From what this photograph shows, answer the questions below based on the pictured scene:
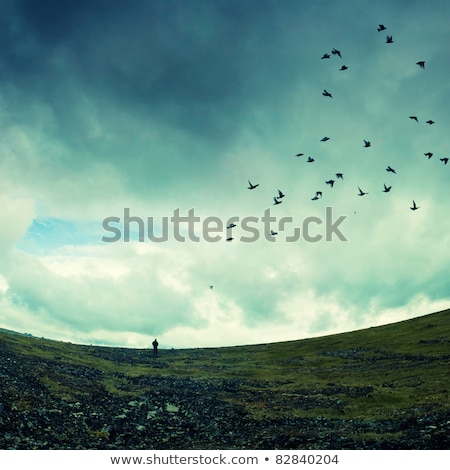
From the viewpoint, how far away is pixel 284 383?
5697cm

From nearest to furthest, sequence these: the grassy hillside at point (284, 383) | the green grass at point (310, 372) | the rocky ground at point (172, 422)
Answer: the rocky ground at point (172, 422)
the grassy hillside at point (284, 383)
the green grass at point (310, 372)

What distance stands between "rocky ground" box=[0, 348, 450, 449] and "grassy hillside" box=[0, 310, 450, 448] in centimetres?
21

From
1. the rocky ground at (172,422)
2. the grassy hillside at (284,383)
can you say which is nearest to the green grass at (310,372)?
the grassy hillside at (284,383)

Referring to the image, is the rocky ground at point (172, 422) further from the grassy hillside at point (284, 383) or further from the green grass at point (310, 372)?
the green grass at point (310, 372)

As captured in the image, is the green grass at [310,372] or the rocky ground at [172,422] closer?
the rocky ground at [172,422]

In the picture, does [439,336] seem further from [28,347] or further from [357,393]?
[28,347]

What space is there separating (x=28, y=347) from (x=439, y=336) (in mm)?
75895

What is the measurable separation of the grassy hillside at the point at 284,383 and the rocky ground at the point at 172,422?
21cm

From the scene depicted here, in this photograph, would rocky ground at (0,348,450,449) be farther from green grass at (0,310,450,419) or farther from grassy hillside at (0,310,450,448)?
green grass at (0,310,450,419)

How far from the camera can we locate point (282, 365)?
76.6 metres

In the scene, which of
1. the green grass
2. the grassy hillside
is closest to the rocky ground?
the grassy hillside

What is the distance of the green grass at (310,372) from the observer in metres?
41.0

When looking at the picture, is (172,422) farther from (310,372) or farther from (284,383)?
(310,372)
